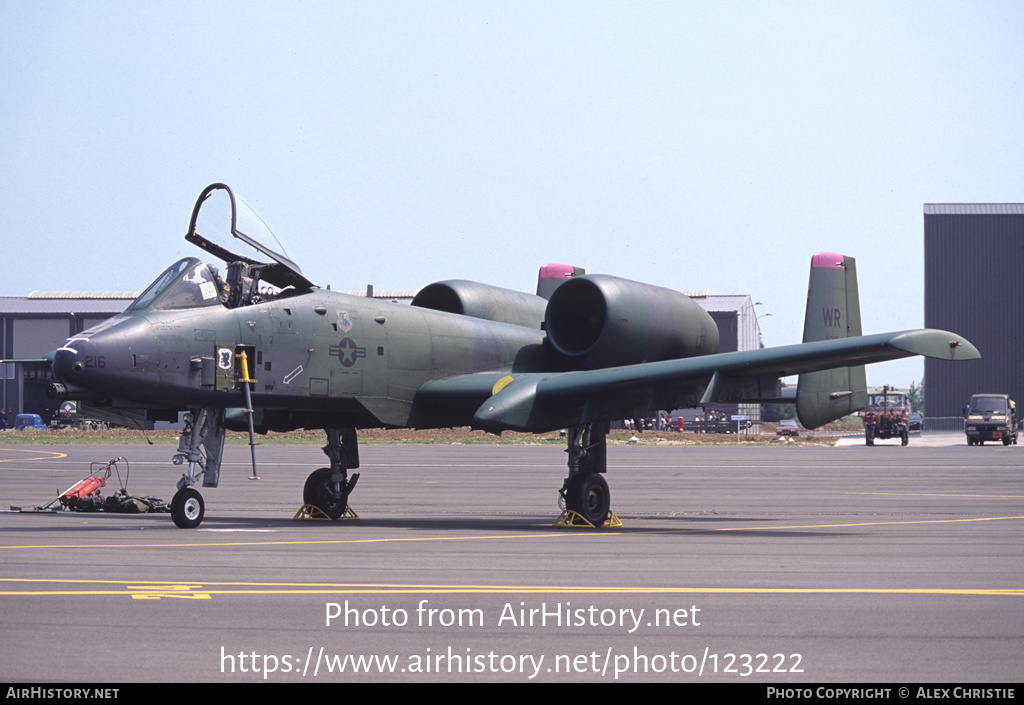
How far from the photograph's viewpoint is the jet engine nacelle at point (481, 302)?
2188 cm

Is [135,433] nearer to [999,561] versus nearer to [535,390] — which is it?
[535,390]

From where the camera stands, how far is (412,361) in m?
18.9

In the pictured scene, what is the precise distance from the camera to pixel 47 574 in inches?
446

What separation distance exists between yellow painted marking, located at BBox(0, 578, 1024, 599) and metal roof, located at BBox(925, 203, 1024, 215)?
3354 inches

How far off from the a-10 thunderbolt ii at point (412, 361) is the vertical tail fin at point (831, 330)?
1.1 inches

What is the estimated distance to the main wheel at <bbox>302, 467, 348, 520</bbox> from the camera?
19.1 meters

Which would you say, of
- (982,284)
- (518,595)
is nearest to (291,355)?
(518,595)

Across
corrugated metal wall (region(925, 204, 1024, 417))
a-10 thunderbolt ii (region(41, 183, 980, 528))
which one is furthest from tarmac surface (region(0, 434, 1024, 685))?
corrugated metal wall (region(925, 204, 1024, 417))

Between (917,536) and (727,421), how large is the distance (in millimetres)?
75303

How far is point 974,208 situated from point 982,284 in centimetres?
608

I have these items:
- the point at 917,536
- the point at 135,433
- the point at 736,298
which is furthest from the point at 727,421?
the point at 917,536

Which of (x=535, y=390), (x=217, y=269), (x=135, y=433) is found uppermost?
(x=217, y=269)

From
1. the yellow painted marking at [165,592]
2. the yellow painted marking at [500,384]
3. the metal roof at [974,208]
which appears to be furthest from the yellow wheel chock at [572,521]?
the metal roof at [974,208]

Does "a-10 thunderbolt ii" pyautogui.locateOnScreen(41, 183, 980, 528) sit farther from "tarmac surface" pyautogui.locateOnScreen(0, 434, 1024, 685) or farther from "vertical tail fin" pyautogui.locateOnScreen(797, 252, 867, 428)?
"tarmac surface" pyautogui.locateOnScreen(0, 434, 1024, 685)
